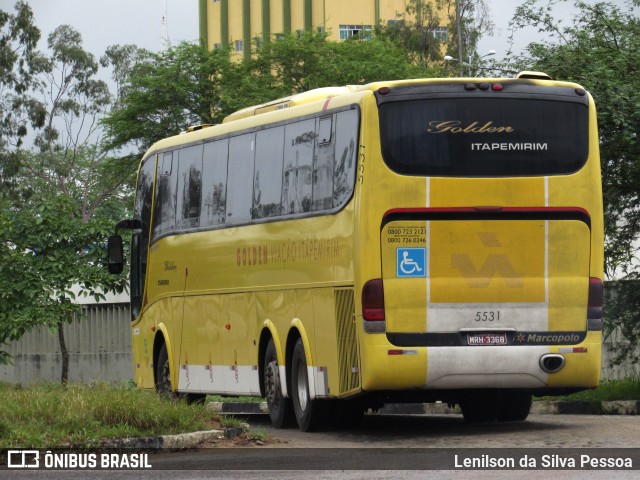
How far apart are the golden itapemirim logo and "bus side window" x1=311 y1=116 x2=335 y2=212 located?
127 centimetres

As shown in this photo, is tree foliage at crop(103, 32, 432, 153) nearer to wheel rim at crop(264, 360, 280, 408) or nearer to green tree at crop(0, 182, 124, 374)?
green tree at crop(0, 182, 124, 374)

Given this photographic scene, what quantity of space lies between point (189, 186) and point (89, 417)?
6802 millimetres

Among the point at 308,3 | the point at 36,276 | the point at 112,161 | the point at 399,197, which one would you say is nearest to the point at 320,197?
the point at 399,197

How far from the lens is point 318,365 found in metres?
16.3

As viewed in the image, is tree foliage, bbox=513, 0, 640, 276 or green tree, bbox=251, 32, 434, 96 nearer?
tree foliage, bbox=513, 0, 640, 276

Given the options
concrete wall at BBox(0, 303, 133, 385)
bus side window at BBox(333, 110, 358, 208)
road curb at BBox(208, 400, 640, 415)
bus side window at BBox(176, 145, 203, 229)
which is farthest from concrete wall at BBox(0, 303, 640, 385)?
bus side window at BBox(333, 110, 358, 208)

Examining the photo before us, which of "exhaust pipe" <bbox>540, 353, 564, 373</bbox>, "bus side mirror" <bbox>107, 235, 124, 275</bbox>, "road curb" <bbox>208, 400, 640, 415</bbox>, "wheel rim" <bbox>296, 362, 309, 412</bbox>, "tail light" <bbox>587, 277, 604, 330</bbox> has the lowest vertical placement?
"road curb" <bbox>208, 400, 640, 415</bbox>

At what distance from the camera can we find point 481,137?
15.4 meters

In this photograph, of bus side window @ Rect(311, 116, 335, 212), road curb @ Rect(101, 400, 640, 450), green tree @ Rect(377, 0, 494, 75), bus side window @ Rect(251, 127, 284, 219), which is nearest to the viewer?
road curb @ Rect(101, 400, 640, 450)

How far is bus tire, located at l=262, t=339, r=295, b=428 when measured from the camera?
17.7 meters

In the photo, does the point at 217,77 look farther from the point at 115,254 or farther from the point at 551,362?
the point at 551,362

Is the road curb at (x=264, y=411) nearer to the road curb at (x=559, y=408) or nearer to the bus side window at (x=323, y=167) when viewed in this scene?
the road curb at (x=559, y=408)

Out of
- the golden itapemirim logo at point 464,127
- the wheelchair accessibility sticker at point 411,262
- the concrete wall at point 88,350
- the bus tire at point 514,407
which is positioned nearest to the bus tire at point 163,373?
the bus tire at point 514,407

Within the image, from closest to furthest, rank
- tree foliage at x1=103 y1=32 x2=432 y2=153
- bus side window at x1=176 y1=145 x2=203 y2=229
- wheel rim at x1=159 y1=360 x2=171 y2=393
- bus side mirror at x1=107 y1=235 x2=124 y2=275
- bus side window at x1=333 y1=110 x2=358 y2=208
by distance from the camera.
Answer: bus side window at x1=333 y1=110 x2=358 y2=208, bus side window at x1=176 y1=145 x2=203 y2=229, wheel rim at x1=159 y1=360 x2=171 y2=393, bus side mirror at x1=107 y1=235 x2=124 y2=275, tree foliage at x1=103 y1=32 x2=432 y2=153
